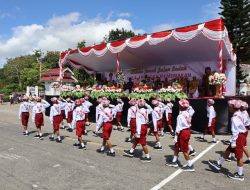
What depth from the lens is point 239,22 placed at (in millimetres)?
39312

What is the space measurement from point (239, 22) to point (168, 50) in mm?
21913

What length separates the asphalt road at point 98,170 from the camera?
7535 millimetres

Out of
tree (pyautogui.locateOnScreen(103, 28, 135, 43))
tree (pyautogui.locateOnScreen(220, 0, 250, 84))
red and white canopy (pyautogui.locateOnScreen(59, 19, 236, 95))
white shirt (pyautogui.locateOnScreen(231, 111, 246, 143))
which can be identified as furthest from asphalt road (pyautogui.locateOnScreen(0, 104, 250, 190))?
tree (pyautogui.locateOnScreen(103, 28, 135, 43))

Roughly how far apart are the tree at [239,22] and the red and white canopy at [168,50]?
61.0 feet

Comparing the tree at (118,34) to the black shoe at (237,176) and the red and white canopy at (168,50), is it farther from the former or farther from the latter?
the black shoe at (237,176)

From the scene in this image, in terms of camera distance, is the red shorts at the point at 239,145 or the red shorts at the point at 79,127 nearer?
the red shorts at the point at 239,145

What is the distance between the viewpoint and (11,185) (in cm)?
750

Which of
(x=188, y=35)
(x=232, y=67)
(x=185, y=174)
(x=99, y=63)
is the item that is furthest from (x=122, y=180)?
(x=99, y=63)

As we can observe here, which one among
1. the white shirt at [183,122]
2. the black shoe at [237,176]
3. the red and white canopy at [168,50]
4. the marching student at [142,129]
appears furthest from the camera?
the red and white canopy at [168,50]

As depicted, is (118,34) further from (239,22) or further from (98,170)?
(98,170)

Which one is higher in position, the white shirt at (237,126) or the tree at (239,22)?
the tree at (239,22)

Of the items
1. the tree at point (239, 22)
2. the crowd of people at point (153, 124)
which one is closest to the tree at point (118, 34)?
the tree at point (239, 22)

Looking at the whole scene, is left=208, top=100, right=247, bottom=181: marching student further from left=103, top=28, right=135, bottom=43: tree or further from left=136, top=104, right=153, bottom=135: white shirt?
left=103, top=28, right=135, bottom=43: tree

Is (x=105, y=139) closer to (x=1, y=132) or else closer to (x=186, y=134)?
(x=186, y=134)
